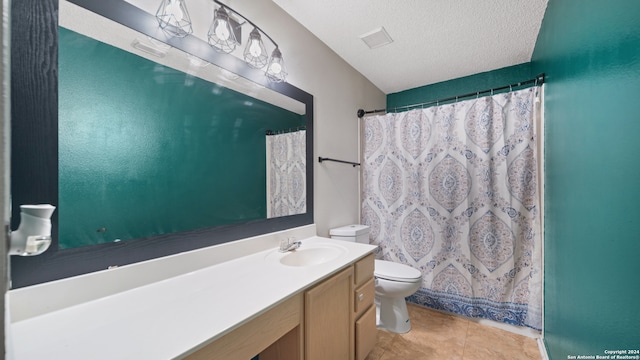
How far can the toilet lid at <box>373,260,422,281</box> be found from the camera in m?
1.76

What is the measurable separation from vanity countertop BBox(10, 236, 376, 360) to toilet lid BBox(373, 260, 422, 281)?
Answer: 922 millimetres

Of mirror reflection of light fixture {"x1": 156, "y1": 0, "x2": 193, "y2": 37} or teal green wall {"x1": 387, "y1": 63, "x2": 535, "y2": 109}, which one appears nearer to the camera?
mirror reflection of light fixture {"x1": 156, "y1": 0, "x2": 193, "y2": 37}

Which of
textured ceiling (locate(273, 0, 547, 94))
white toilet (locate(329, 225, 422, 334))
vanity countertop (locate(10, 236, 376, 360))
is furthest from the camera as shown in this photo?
white toilet (locate(329, 225, 422, 334))

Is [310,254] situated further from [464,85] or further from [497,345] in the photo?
[464,85]

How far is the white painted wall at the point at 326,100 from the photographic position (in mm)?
1602

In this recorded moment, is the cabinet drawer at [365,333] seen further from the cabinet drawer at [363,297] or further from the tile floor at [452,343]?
the tile floor at [452,343]

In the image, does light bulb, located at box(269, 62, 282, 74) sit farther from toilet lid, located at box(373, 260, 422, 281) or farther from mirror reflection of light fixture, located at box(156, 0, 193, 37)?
toilet lid, located at box(373, 260, 422, 281)

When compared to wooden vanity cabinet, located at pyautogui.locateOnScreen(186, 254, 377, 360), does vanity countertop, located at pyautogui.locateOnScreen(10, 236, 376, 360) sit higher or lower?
higher

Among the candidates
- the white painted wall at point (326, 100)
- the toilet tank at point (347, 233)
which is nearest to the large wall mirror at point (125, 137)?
the white painted wall at point (326, 100)

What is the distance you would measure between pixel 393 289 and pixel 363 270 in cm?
58

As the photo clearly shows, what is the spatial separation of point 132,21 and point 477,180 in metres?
2.36

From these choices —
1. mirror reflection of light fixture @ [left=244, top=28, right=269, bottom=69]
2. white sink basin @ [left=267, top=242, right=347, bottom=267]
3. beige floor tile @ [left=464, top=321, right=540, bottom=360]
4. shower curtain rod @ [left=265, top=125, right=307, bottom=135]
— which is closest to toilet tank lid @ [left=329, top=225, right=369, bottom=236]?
white sink basin @ [left=267, top=242, right=347, bottom=267]

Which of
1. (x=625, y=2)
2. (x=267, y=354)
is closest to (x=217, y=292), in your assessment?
(x=267, y=354)

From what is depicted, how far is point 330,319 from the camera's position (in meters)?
1.10
